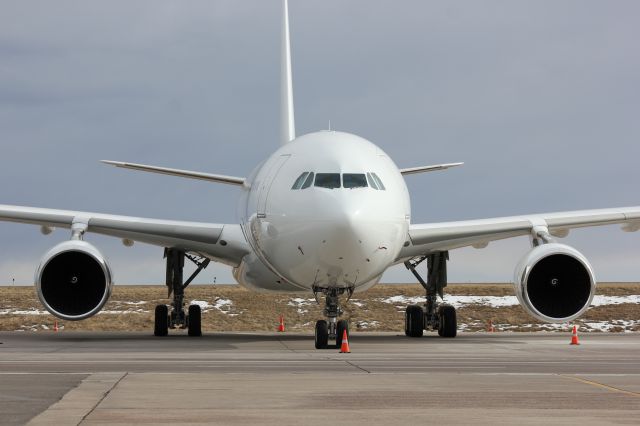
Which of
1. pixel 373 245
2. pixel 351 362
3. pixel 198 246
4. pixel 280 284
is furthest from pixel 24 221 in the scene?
pixel 351 362

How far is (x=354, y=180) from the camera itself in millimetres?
18172

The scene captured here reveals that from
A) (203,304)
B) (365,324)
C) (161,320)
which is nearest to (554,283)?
(161,320)

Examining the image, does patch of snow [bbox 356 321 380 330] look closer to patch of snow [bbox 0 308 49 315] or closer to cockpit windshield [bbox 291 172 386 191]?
patch of snow [bbox 0 308 49 315]

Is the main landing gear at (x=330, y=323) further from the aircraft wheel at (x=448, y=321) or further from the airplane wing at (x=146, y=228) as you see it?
the aircraft wheel at (x=448, y=321)

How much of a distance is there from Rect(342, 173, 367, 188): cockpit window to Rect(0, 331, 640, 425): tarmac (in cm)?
272

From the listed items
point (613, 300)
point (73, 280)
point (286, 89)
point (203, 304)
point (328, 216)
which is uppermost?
point (286, 89)

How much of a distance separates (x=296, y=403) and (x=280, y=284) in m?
14.1

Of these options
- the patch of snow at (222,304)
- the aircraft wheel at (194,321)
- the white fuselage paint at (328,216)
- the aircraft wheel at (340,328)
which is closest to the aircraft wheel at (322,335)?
the aircraft wheel at (340,328)

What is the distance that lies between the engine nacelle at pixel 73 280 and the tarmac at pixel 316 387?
351 cm

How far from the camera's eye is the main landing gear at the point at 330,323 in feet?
60.4

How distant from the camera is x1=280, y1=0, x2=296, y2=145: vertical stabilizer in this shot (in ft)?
104

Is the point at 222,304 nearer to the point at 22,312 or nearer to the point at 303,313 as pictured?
the point at 303,313

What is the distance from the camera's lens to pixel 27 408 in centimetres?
846

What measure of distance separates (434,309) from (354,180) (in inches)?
319
